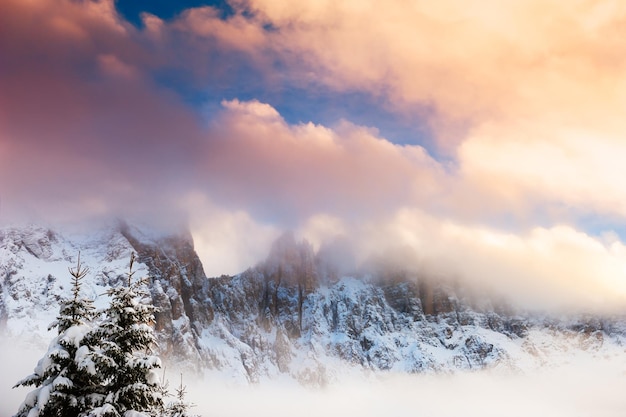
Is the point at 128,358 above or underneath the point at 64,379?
above

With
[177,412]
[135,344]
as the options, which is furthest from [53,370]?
[177,412]

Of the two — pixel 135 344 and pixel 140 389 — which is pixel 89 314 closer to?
pixel 135 344

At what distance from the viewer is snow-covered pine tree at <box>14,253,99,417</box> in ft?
92.3

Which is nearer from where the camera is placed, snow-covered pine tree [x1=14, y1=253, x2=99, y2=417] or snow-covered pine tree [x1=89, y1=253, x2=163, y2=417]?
snow-covered pine tree [x1=14, y1=253, x2=99, y2=417]

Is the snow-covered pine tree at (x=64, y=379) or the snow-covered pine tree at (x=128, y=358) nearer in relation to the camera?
the snow-covered pine tree at (x=64, y=379)

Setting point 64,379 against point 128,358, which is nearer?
point 64,379

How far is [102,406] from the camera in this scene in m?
27.3

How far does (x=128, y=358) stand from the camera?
28.7m

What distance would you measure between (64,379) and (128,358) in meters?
3.10

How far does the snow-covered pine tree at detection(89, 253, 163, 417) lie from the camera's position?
28.3 meters

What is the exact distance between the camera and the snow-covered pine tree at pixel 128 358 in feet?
92.8

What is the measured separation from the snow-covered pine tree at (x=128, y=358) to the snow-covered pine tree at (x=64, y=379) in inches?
28.2

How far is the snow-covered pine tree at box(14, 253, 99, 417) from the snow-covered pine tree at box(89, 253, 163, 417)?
72 centimetres

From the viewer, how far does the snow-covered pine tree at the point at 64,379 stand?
28.1 meters
